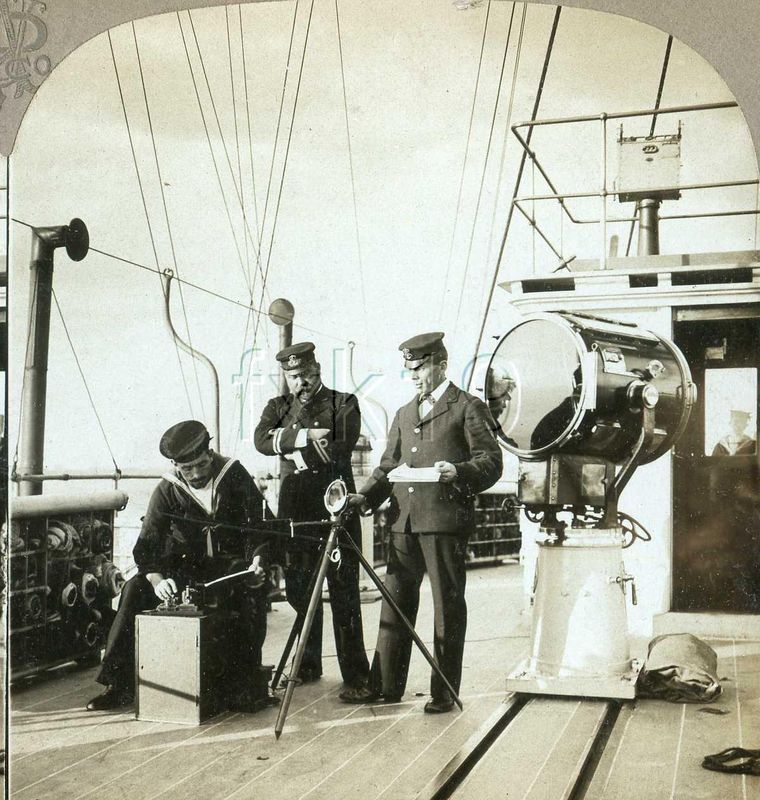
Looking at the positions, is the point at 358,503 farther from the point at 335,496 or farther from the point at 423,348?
the point at 423,348

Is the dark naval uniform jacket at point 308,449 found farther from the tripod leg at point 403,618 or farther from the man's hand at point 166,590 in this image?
the man's hand at point 166,590

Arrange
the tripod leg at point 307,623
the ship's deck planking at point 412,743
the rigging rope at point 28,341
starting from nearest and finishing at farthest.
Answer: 1. the ship's deck planking at point 412,743
2. the tripod leg at point 307,623
3. the rigging rope at point 28,341

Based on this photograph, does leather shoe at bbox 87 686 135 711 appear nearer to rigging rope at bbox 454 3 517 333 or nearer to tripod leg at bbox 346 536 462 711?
tripod leg at bbox 346 536 462 711

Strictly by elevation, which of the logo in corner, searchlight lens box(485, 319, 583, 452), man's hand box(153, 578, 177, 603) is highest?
the logo in corner

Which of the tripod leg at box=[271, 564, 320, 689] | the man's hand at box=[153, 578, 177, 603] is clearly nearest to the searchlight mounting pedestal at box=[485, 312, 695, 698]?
the tripod leg at box=[271, 564, 320, 689]

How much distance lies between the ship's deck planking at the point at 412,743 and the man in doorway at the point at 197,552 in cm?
8

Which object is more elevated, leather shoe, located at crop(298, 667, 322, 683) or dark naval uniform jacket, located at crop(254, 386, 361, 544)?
dark naval uniform jacket, located at crop(254, 386, 361, 544)

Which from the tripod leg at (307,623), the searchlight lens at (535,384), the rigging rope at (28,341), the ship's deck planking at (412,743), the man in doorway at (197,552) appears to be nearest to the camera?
the ship's deck planking at (412,743)

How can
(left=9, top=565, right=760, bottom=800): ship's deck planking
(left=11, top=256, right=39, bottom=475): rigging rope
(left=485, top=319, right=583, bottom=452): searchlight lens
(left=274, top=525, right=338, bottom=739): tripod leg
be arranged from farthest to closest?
(left=11, top=256, right=39, bottom=475): rigging rope → (left=274, top=525, right=338, bottom=739): tripod leg → (left=485, top=319, right=583, bottom=452): searchlight lens → (left=9, top=565, right=760, bottom=800): ship's deck planking

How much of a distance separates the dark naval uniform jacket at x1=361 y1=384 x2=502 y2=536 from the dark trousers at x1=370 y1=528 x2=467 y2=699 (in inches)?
2.1

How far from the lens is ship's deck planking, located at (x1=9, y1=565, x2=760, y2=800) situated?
222 cm

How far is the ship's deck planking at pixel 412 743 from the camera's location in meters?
2.22

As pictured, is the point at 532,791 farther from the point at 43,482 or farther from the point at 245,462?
the point at 43,482

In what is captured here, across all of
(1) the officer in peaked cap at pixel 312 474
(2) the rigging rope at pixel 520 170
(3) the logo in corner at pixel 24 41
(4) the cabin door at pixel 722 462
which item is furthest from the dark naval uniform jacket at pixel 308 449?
(3) the logo in corner at pixel 24 41
